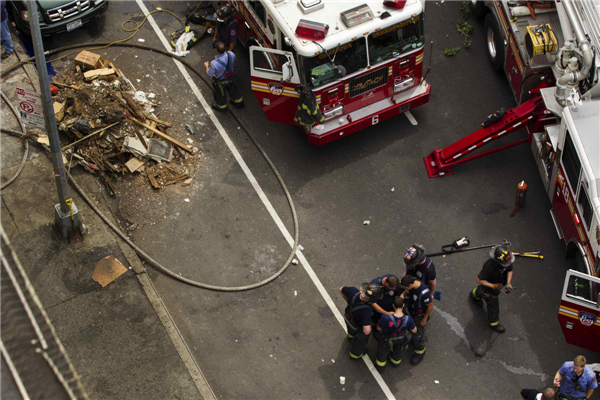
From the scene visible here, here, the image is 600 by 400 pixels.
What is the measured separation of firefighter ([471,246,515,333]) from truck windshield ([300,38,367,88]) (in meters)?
A: 3.72

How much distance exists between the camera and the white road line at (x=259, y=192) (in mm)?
9527

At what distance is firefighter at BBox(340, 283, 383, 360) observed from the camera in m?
8.59

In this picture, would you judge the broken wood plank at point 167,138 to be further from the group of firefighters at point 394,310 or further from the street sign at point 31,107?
the group of firefighters at point 394,310

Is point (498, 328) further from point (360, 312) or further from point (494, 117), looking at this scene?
point (494, 117)

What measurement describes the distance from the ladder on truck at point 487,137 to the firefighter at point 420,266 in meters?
2.58

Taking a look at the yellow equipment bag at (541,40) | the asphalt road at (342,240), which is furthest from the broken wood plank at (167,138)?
the yellow equipment bag at (541,40)

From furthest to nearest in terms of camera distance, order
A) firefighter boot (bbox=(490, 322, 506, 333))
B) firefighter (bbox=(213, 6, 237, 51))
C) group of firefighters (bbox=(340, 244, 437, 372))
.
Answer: firefighter (bbox=(213, 6, 237, 51)) → firefighter boot (bbox=(490, 322, 506, 333)) → group of firefighters (bbox=(340, 244, 437, 372))

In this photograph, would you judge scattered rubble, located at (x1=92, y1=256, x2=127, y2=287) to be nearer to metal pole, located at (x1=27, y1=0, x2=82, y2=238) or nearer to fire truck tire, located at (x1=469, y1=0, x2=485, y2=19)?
metal pole, located at (x1=27, y1=0, x2=82, y2=238)

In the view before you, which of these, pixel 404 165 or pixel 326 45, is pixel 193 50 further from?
pixel 404 165

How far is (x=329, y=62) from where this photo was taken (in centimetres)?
1041

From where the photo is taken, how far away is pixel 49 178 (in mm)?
11000

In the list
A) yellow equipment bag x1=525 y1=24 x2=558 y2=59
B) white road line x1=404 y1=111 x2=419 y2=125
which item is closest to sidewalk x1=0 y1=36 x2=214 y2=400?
white road line x1=404 y1=111 x2=419 y2=125

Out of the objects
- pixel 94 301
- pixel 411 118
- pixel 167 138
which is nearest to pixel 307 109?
pixel 411 118

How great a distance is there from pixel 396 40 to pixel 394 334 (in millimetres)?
4798
